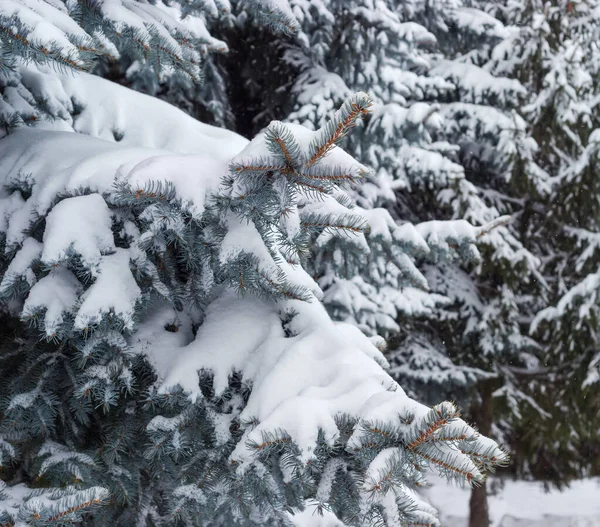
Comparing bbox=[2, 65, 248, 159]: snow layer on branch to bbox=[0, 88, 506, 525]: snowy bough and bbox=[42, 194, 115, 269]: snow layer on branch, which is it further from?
bbox=[42, 194, 115, 269]: snow layer on branch

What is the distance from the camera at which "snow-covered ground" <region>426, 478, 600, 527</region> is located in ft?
35.0

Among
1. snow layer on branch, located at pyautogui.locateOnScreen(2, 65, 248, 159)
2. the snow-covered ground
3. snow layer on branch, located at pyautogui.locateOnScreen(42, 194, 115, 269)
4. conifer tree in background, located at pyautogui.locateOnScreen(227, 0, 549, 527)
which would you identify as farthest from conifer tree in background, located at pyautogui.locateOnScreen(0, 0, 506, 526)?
the snow-covered ground

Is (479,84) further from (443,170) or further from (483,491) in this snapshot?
(483,491)

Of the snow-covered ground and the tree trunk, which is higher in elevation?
the tree trunk

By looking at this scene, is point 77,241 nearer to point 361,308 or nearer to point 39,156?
point 39,156

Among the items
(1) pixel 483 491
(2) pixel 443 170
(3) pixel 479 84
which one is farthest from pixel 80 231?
(1) pixel 483 491

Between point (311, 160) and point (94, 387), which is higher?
point (311, 160)

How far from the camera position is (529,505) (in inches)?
444

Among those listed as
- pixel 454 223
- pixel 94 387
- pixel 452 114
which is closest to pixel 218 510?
pixel 94 387

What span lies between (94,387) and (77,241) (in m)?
0.49

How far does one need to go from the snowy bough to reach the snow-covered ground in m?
9.74

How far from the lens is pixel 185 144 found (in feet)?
8.68

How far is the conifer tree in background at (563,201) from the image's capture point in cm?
804

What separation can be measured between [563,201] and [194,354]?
7.79 metres
